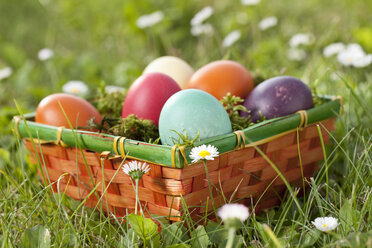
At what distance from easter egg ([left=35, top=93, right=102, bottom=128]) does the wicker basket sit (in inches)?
2.5

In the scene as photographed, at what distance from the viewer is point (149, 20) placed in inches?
91.1

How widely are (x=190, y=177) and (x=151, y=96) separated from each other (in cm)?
33

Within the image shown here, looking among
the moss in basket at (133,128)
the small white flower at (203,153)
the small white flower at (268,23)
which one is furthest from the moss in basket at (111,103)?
the small white flower at (268,23)

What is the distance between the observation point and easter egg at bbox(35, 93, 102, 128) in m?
1.20

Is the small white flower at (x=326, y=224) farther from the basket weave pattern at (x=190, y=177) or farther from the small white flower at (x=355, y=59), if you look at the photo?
the small white flower at (x=355, y=59)

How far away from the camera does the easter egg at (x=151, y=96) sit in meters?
1.18

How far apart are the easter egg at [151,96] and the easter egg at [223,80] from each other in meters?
0.10

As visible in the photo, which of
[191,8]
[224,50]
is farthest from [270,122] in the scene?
[191,8]

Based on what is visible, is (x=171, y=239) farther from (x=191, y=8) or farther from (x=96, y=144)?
(x=191, y=8)

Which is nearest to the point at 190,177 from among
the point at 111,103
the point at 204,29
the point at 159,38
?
the point at 111,103

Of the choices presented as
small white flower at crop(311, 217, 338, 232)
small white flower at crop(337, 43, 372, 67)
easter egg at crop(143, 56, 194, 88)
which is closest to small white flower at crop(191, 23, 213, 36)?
small white flower at crop(337, 43, 372, 67)

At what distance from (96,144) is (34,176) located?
0.45 meters

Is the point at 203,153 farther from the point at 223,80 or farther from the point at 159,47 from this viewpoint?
the point at 159,47

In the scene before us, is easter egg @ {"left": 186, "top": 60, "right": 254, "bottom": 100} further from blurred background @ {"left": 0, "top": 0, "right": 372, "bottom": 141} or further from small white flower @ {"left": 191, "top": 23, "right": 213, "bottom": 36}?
small white flower @ {"left": 191, "top": 23, "right": 213, "bottom": 36}
